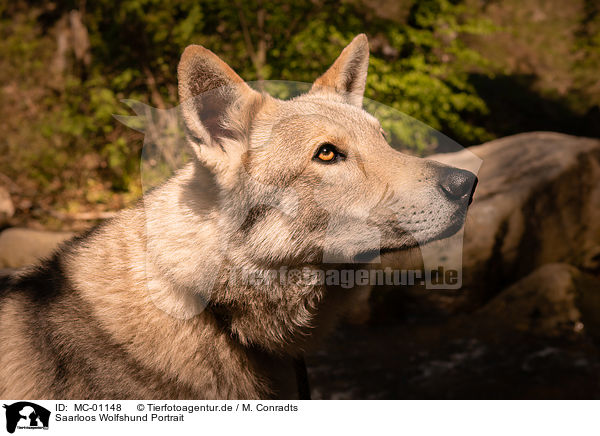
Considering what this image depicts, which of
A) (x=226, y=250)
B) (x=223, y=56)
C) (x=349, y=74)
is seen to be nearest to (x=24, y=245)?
(x=223, y=56)

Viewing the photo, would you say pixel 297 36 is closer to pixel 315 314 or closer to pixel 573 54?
pixel 315 314

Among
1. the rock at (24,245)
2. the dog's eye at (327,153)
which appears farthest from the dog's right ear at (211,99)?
the rock at (24,245)

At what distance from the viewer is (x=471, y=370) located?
461 cm

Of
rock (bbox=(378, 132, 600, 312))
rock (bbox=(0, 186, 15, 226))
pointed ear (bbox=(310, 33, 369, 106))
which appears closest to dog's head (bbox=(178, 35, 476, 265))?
pointed ear (bbox=(310, 33, 369, 106))

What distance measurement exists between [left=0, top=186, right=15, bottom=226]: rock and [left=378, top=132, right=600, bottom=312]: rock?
6.52m

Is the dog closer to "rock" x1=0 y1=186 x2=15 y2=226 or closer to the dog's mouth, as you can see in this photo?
the dog's mouth

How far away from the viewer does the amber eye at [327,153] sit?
2.39m

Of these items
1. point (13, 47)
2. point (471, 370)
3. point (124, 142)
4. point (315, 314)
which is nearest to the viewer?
point (315, 314)

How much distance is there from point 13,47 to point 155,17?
3.97 meters

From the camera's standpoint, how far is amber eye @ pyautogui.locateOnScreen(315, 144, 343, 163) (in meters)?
2.39

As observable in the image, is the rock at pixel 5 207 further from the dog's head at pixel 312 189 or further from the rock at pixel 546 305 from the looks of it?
the rock at pixel 546 305

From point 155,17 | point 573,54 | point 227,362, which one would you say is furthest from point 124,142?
point 573,54
